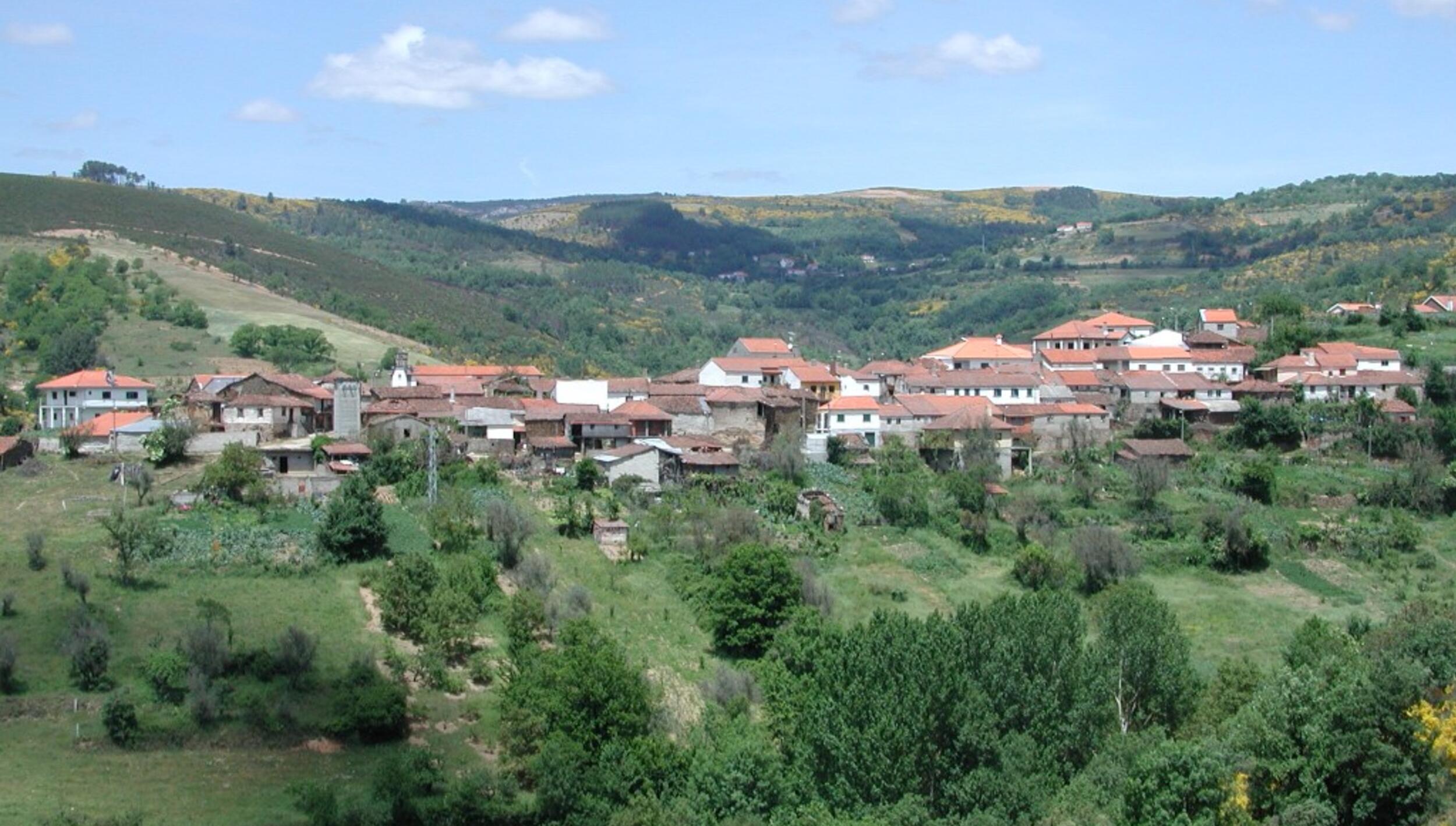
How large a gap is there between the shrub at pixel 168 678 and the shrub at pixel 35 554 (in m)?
6.32

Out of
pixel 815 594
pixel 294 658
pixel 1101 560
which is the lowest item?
pixel 294 658

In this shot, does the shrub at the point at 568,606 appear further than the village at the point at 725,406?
No

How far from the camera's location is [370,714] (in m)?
31.0

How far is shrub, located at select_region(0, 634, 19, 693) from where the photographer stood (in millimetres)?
31172

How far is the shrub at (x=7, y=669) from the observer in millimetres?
31172

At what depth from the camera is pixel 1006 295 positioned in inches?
5030

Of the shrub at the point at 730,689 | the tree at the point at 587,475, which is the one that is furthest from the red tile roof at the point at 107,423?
the shrub at the point at 730,689

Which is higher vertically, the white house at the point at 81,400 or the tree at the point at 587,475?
the white house at the point at 81,400

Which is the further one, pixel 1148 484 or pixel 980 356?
pixel 980 356

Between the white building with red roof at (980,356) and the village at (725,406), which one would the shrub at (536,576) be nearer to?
the village at (725,406)

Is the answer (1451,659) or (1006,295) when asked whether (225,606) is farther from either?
(1006,295)

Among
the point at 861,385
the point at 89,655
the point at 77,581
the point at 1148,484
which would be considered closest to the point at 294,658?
the point at 89,655

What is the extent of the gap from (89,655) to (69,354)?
126 feet

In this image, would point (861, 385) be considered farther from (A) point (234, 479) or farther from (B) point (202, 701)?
(B) point (202, 701)
